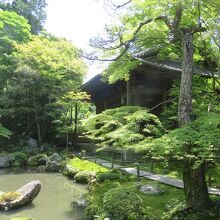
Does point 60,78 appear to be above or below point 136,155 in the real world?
above

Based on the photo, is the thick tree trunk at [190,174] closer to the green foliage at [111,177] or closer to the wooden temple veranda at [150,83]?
the green foliage at [111,177]

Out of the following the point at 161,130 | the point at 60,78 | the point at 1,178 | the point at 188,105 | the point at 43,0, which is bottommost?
the point at 1,178

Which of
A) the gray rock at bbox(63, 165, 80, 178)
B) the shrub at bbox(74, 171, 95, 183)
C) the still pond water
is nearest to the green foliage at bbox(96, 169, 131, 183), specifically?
the still pond water

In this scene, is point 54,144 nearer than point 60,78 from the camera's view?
No

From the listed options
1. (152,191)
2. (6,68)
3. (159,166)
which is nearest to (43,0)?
(6,68)

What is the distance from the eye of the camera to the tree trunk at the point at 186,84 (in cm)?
771

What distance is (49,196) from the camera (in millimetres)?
12719

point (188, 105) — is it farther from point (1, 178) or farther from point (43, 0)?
point (43, 0)

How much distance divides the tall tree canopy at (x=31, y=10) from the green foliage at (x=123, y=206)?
112 ft

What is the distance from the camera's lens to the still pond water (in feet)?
32.9

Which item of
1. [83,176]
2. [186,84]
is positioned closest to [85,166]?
[83,176]

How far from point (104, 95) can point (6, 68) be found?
8442mm

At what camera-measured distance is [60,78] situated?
83.9ft

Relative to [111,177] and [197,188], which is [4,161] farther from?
[197,188]
